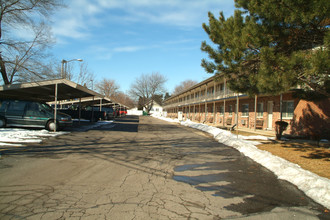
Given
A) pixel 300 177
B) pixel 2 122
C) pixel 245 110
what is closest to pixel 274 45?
pixel 300 177

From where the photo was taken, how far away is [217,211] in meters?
3.99

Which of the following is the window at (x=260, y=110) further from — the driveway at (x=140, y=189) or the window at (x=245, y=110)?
the driveway at (x=140, y=189)

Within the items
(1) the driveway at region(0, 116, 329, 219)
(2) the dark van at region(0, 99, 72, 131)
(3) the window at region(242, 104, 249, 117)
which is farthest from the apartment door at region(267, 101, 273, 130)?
(2) the dark van at region(0, 99, 72, 131)

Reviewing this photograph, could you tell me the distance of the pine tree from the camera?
6.02 metres

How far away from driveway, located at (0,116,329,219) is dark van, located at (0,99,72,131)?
6125 millimetres

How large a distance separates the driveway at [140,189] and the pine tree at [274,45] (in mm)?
2744

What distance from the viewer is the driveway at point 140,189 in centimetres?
386

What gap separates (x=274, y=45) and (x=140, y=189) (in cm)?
613

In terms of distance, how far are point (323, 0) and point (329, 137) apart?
34.4 ft

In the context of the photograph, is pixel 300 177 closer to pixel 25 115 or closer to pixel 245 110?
pixel 25 115

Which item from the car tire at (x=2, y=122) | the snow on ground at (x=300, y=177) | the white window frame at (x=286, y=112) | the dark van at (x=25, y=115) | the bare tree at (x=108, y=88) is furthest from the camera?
the bare tree at (x=108, y=88)

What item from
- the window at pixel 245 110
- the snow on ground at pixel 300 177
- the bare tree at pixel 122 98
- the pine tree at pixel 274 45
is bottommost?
the snow on ground at pixel 300 177

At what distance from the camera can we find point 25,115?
13797mm

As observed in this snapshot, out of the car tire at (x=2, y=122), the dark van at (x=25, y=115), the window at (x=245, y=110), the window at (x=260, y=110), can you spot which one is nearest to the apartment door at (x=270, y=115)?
the window at (x=260, y=110)
